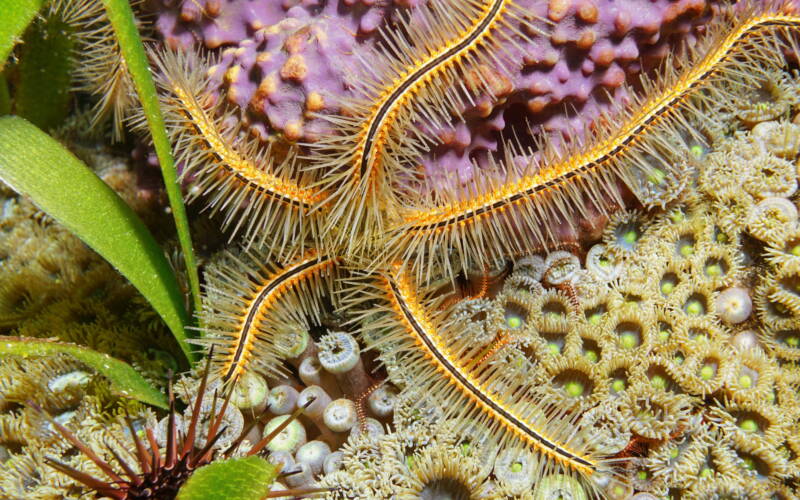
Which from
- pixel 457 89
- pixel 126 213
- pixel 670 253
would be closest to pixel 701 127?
pixel 670 253

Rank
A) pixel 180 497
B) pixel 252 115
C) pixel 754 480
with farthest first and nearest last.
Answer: pixel 252 115 → pixel 754 480 → pixel 180 497

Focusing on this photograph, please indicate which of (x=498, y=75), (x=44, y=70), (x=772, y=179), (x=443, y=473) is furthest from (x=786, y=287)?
(x=44, y=70)

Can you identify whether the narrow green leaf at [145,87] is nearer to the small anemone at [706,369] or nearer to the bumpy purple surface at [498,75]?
the bumpy purple surface at [498,75]

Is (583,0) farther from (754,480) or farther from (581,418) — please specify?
(754,480)

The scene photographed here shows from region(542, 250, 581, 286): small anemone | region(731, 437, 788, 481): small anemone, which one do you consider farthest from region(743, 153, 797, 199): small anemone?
region(731, 437, 788, 481): small anemone

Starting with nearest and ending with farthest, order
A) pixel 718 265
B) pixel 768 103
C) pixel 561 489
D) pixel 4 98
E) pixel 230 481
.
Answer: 1. pixel 230 481
2. pixel 561 489
3. pixel 718 265
4. pixel 768 103
5. pixel 4 98

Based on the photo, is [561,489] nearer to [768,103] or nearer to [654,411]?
[654,411]
